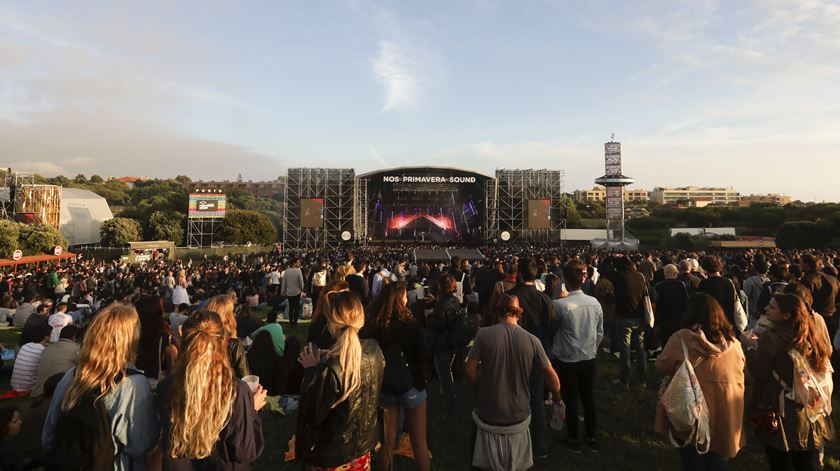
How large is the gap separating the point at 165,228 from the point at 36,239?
16.1m

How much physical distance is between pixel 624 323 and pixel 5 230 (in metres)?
43.1

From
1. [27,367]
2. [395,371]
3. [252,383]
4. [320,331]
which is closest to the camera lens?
[252,383]

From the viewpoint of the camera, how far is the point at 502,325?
3152 mm

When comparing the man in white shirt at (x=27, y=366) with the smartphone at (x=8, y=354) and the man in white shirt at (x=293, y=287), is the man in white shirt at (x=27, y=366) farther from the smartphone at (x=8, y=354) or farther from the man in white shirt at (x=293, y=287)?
the man in white shirt at (x=293, y=287)

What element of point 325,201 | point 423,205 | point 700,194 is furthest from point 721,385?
point 700,194

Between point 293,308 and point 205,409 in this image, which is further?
point 293,308

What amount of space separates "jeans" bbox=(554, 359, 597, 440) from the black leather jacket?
245 cm

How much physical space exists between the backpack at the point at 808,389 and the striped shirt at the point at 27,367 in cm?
815

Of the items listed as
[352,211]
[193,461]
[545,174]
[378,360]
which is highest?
[545,174]

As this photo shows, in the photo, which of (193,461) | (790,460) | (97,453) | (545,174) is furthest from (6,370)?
(545,174)

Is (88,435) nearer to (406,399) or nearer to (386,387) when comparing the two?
(386,387)

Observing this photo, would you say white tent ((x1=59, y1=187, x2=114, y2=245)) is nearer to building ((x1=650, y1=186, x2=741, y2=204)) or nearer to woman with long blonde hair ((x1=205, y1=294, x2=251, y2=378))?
woman with long blonde hair ((x1=205, y1=294, x2=251, y2=378))

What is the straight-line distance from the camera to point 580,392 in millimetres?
4371

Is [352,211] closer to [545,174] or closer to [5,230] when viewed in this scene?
[545,174]
